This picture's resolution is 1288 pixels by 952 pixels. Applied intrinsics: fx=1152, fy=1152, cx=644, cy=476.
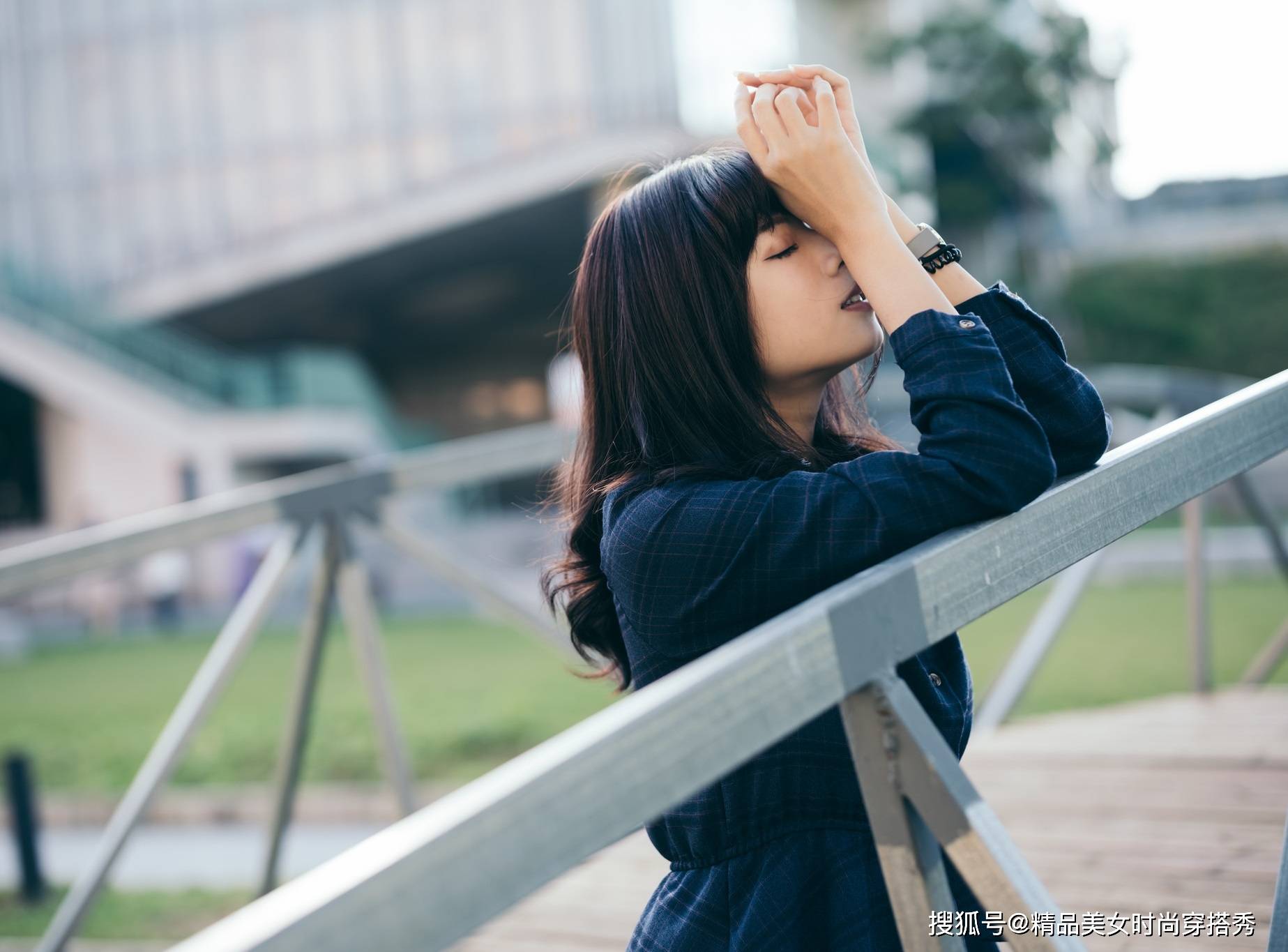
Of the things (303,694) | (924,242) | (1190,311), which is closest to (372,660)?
(303,694)

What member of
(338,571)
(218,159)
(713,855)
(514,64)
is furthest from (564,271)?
(713,855)

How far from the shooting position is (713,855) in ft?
3.74

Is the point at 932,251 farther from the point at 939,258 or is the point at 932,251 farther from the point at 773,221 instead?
the point at 773,221

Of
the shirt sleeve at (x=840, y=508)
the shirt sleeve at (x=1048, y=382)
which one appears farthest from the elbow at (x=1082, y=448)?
the shirt sleeve at (x=840, y=508)

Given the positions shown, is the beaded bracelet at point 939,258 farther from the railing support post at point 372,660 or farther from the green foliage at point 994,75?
the green foliage at point 994,75

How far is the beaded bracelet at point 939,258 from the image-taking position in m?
1.28

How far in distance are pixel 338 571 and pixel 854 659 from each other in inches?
76.5

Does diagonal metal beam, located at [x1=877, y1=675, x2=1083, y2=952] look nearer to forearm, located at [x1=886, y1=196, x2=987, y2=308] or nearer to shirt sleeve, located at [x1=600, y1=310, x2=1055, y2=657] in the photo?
shirt sleeve, located at [x1=600, y1=310, x2=1055, y2=657]

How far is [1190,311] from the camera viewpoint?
19.8m

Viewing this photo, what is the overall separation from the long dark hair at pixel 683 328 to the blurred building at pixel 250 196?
16951mm

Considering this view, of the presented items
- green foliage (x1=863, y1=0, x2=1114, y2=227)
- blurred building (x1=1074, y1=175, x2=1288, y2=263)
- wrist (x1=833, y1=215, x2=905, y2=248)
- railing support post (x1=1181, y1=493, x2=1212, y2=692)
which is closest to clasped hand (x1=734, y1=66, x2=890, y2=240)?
wrist (x1=833, y1=215, x2=905, y2=248)

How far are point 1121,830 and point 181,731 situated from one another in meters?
1.95

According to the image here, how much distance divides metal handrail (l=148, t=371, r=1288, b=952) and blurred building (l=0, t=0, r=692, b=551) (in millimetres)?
17261

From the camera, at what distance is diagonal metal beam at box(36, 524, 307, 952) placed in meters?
2.33
